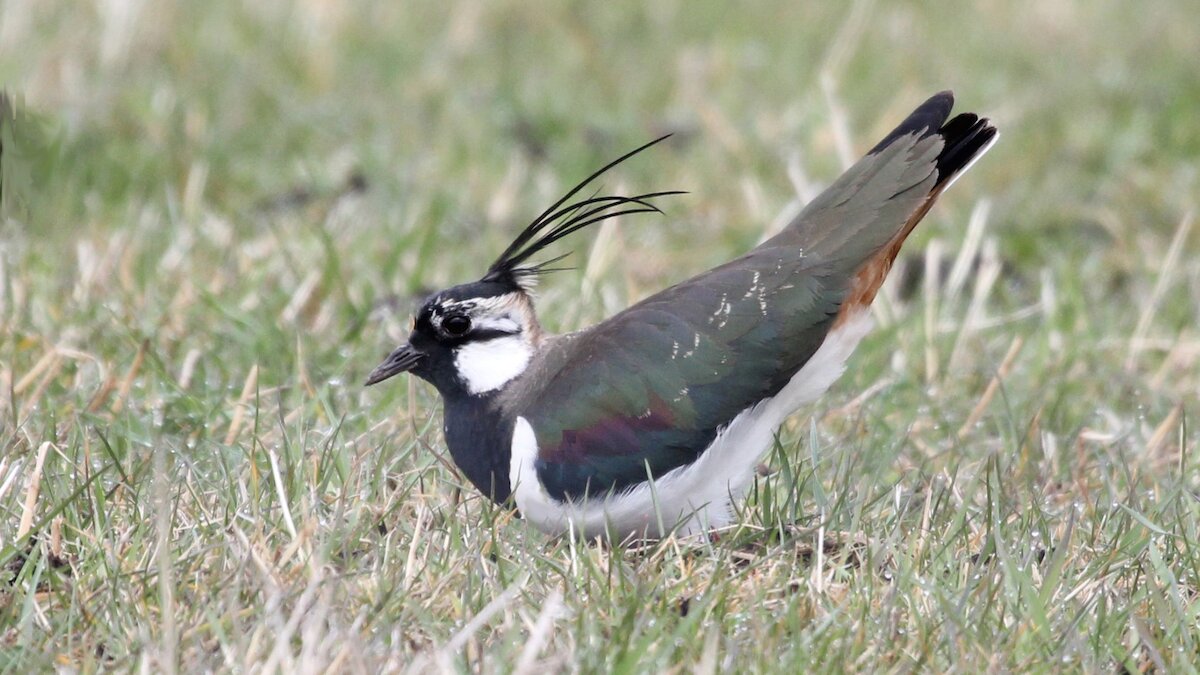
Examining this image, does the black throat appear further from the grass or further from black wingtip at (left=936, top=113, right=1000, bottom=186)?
black wingtip at (left=936, top=113, right=1000, bottom=186)

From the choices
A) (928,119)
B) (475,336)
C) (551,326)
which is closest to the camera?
(475,336)

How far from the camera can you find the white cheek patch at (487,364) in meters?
3.91

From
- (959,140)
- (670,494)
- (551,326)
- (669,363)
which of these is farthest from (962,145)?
(551,326)

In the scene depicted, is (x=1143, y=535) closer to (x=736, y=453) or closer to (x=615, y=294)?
(x=736, y=453)

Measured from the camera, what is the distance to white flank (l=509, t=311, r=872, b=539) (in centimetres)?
356

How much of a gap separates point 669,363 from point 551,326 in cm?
161

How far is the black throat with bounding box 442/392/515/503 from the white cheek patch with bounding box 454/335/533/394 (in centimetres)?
3

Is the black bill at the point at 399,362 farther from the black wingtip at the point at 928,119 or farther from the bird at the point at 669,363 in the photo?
the black wingtip at the point at 928,119

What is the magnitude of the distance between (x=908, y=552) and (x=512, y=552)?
805 mm

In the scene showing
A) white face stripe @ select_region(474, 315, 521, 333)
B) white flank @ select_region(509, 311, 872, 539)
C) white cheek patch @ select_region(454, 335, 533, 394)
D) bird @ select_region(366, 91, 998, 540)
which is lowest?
white flank @ select_region(509, 311, 872, 539)

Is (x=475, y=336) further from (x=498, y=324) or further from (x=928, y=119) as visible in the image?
(x=928, y=119)

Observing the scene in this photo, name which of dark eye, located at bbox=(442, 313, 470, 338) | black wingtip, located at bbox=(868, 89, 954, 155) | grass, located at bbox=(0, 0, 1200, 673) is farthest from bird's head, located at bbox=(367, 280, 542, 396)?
black wingtip, located at bbox=(868, 89, 954, 155)

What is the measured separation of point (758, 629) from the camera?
2.97m

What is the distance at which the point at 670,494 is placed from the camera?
3.60 meters
